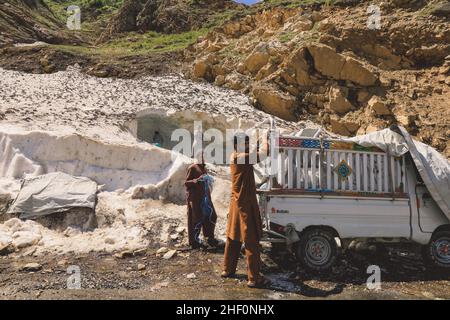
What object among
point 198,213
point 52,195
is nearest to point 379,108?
point 198,213

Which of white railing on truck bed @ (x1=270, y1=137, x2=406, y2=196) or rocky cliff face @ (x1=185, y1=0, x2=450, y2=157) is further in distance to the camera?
rocky cliff face @ (x1=185, y1=0, x2=450, y2=157)

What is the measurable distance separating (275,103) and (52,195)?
7352mm

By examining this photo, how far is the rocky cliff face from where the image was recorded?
38.7 feet

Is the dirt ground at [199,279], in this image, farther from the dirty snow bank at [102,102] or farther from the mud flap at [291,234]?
the dirty snow bank at [102,102]

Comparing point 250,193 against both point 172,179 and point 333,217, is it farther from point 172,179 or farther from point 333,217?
point 172,179

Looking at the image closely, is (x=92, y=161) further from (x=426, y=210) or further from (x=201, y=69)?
(x=201, y=69)

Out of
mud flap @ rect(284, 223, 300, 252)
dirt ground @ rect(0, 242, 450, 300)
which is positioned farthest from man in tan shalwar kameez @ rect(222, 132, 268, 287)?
mud flap @ rect(284, 223, 300, 252)

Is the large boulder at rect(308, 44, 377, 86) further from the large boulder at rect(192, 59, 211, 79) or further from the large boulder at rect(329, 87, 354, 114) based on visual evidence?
the large boulder at rect(192, 59, 211, 79)

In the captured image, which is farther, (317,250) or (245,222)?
(317,250)

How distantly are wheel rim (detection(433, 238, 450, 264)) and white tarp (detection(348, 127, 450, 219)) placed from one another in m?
0.41

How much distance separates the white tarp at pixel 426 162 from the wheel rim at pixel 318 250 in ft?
4.85

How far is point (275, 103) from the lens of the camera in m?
12.2

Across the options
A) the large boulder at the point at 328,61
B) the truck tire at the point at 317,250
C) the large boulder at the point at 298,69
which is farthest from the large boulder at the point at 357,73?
the truck tire at the point at 317,250

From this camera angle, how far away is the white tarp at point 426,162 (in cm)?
562
